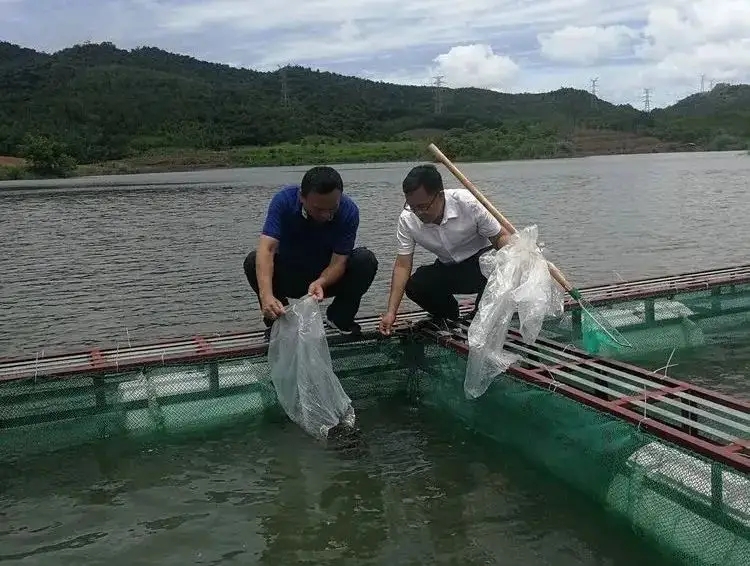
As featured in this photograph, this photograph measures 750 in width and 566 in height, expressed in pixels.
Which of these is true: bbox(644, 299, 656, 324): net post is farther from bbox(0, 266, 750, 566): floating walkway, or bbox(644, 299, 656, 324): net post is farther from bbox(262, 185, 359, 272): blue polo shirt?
bbox(262, 185, 359, 272): blue polo shirt

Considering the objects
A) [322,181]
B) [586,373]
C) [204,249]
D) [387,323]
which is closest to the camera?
[586,373]

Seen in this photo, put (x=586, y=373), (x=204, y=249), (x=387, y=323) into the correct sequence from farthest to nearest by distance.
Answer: (x=204, y=249)
(x=387, y=323)
(x=586, y=373)

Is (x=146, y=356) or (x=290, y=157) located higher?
(x=290, y=157)

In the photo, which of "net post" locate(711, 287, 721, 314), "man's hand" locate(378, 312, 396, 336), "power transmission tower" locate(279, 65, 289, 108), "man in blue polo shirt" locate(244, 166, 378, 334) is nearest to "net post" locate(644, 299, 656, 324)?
"net post" locate(711, 287, 721, 314)

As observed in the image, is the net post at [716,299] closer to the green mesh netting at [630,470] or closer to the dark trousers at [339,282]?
the green mesh netting at [630,470]

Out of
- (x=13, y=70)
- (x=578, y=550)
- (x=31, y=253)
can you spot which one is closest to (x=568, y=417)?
(x=578, y=550)

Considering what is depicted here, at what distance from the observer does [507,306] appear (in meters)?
4.41

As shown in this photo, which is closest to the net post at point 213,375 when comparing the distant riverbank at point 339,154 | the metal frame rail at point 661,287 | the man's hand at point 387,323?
the man's hand at point 387,323

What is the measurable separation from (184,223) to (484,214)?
18.6 meters

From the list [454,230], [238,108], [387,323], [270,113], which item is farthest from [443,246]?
[238,108]

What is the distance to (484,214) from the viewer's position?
4.93 meters

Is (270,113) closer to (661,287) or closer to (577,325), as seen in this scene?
(661,287)

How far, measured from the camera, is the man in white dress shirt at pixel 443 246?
491 cm

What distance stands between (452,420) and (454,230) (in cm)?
125
